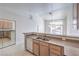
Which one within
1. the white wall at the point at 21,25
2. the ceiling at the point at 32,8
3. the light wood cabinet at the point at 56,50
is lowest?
the light wood cabinet at the point at 56,50

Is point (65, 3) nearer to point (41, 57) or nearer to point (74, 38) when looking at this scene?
point (74, 38)

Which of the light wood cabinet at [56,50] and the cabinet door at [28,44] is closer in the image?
the light wood cabinet at [56,50]

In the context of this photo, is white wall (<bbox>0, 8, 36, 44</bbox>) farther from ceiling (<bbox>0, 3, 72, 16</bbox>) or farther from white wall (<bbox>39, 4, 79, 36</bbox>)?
white wall (<bbox>39, 4, 79, 36</bbox>)

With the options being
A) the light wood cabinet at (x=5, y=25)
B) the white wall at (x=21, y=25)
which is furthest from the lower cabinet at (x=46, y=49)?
the light wood cabinet at (x=5, y=25)

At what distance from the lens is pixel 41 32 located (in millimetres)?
2084

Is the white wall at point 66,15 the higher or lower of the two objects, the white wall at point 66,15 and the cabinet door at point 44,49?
the higher

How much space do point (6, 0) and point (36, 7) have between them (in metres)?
0.54

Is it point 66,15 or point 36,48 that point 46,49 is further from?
point 66,15

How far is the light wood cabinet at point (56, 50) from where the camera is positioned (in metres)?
1.97

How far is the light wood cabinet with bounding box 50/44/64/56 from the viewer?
197 cm

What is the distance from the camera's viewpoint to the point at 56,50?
1.98 meters

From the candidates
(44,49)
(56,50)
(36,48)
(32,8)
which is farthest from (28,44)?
(32,8)

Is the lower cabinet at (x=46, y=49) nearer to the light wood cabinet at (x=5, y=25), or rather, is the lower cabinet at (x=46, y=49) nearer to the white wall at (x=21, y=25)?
the white wall at (x=21, y=25)

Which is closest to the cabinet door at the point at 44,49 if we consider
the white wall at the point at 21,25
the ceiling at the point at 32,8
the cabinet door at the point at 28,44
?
the cabinet door at the point at 28,44
